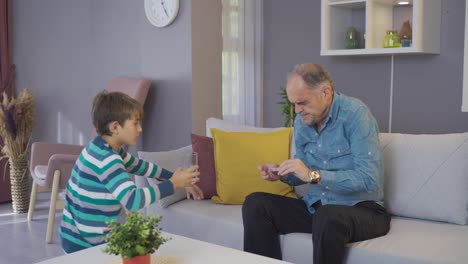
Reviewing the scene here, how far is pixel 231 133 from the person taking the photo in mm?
3010

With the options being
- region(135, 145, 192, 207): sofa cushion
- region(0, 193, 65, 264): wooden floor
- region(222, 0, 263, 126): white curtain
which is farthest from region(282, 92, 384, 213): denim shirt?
region(222, 0, 263, 126): white curtain

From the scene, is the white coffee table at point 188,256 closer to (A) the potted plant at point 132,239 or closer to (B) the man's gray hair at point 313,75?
(A) the potted plant at point 132,239

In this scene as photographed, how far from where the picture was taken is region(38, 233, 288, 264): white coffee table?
74.9 inches

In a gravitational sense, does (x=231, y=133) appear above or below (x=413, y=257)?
above

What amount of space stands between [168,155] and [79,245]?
3.04 feet

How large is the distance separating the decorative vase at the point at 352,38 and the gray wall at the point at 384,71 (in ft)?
0.73

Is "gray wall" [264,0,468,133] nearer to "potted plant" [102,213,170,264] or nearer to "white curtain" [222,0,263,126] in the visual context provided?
"white curtain" [222,0,263,126]

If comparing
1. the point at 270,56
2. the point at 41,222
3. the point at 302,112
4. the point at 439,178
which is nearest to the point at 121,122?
the point at 302,112

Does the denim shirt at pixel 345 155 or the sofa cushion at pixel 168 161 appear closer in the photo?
the denim shirt at pixel 345 155

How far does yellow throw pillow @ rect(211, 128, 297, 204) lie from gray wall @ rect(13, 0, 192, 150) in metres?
1.22

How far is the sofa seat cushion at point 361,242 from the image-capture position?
212 centimetres

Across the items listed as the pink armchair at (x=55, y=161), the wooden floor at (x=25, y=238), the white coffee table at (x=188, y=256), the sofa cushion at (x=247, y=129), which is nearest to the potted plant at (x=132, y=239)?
the white coffee table at (x=188, y=256)

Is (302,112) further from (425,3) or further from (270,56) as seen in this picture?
(270,56)

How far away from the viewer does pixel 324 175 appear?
232 centimetres
